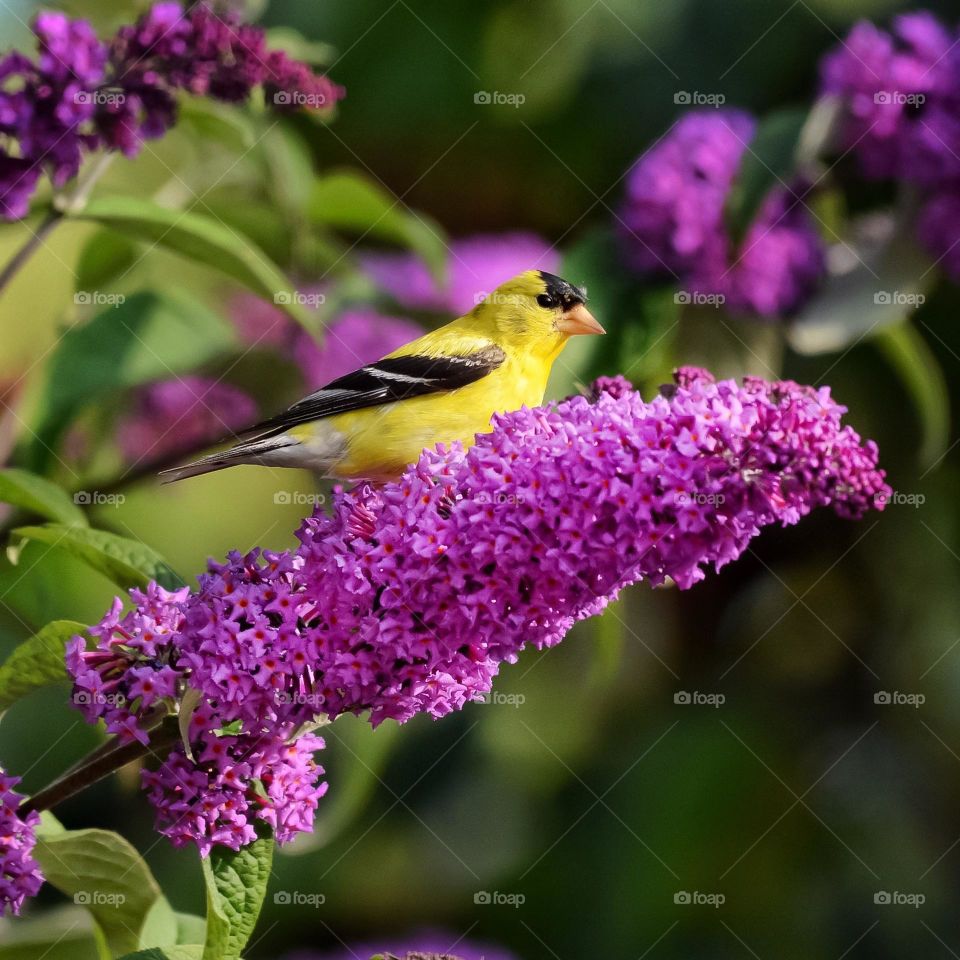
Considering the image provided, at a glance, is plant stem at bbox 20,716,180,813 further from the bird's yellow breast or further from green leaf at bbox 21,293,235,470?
the bird's yellow breast

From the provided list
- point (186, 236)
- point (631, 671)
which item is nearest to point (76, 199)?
point (186, 236)

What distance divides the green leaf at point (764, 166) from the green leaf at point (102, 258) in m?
1.71

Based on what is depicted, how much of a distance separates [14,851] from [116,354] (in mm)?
1314

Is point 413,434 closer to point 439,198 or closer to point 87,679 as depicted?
point 87,679

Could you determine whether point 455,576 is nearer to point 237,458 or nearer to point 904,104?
point 237,458

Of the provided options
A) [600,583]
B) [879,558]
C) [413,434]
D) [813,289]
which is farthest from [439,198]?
[600,583]

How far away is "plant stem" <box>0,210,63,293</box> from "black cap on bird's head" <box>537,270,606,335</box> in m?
1.36

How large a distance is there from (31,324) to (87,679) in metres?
2.50

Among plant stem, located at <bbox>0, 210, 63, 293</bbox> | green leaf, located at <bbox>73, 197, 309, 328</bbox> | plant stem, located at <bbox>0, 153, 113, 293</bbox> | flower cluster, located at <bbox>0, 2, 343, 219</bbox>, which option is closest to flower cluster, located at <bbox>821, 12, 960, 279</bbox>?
flower cluster, located at <bbox>0, 2, 343, 219</bbox>

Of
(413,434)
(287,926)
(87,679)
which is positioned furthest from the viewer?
(287,926)

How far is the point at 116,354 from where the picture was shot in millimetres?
2906

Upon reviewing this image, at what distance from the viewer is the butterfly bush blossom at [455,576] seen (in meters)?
2.02

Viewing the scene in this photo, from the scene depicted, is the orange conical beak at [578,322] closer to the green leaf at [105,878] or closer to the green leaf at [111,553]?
the green leaf at [111,553]

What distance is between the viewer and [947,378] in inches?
176
